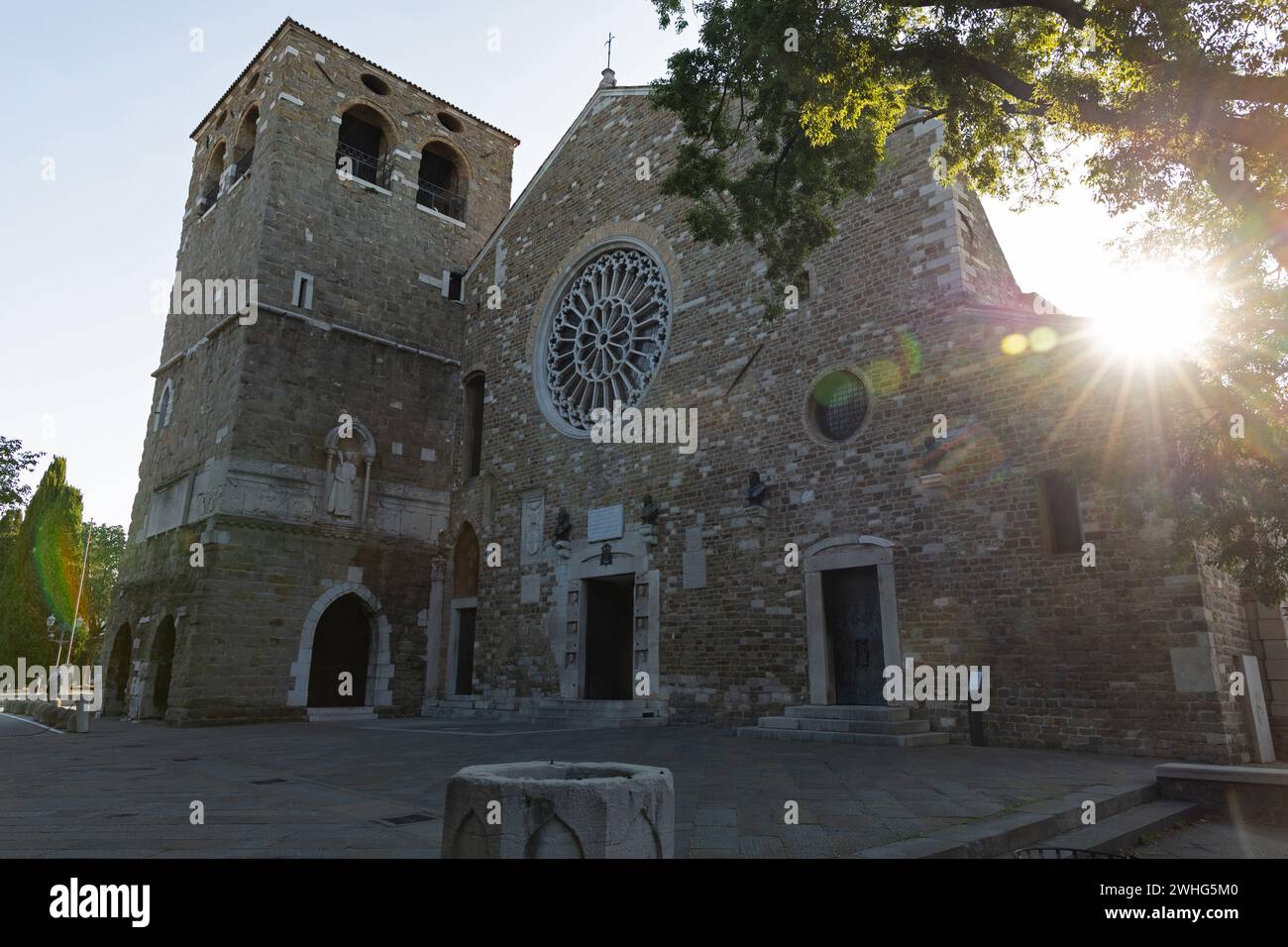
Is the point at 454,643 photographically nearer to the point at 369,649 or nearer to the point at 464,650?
the point at 464,650

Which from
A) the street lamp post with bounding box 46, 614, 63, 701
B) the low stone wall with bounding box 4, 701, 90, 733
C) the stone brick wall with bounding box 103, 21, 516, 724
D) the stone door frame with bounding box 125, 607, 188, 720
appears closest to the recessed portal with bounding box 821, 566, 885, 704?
the stone brick wall with bounding box 103, 21, 516, 724

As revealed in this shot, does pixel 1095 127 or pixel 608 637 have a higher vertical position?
pixel 1095 127

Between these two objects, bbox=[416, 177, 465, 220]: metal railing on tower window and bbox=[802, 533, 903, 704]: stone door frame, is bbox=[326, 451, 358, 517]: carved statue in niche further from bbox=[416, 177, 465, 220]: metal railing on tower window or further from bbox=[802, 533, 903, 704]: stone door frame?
bbox=[802, 533, 903, 704]: stone door frame

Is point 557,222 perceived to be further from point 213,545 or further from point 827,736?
point 827,736

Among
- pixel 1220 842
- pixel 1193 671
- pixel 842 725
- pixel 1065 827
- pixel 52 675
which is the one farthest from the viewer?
pixel 52 675

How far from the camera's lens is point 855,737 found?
8.97 m

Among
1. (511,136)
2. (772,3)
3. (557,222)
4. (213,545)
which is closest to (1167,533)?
(772,3)

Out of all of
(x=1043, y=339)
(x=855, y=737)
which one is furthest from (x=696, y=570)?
(x=1043, y=339)

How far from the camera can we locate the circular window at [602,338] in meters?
14.3

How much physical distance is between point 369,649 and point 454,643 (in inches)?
65.5

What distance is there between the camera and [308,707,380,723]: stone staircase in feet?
48.0

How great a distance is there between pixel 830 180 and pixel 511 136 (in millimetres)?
15769

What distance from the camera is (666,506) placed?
42.4 ft

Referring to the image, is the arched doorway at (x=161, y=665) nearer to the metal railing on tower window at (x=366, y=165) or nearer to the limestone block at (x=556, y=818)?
the metal railing on tower window at (x=366, y=165)
